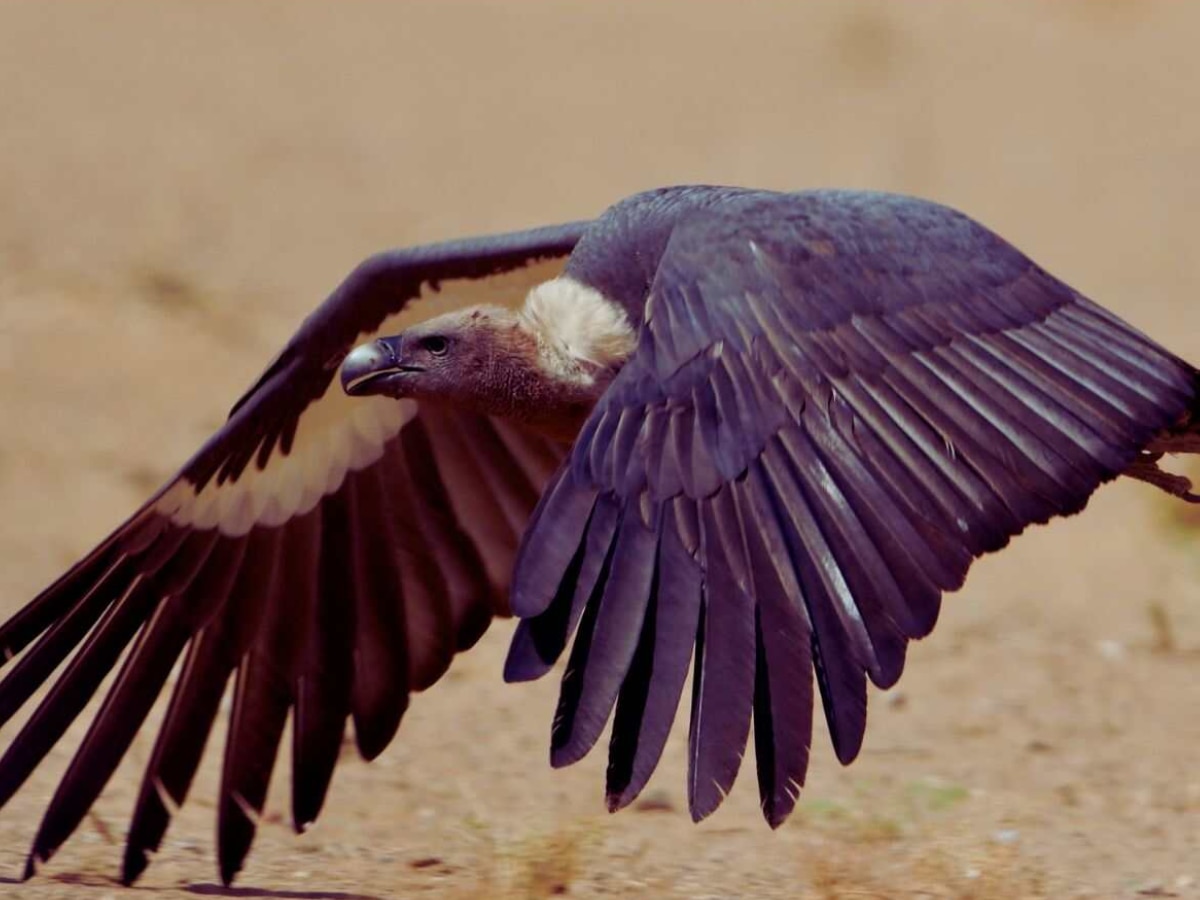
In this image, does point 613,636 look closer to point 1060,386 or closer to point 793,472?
point 793,472

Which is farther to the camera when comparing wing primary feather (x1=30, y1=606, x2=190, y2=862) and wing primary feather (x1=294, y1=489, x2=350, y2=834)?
wing primary feather (x1=294, y1=489, x2=350, y2=834)

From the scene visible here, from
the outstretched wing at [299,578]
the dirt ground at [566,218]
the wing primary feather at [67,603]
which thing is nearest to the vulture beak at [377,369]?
the outstretched wing at [299,578]

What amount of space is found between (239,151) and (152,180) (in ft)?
2.27

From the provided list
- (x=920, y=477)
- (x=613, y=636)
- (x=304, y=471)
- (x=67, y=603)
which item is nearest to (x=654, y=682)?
(x=613, y=636)

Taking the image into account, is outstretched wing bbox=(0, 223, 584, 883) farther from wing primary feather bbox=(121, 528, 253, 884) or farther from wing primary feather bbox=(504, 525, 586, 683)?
wing primary feather bbox=(504, 525, 586, 683)

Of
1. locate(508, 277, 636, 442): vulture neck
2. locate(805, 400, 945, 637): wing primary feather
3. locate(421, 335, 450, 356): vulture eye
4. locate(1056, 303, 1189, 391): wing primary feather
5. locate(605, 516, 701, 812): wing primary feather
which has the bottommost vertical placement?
locate(605, 516, 701, 812): wing primary feather

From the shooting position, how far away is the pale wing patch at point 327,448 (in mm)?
6328

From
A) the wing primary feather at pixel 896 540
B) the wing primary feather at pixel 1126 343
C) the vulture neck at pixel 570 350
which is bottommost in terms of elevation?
the wing primary feather at pixel 896 540

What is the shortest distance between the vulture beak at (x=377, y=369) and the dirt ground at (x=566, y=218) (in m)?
1.23

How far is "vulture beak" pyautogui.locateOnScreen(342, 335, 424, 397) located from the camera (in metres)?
6.05

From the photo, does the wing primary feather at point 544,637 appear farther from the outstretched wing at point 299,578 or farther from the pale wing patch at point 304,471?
the pale wing patch at point 304,471

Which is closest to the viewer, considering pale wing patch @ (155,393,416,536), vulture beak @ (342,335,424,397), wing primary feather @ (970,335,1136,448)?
wing primary feather @ (970,335,1136,448)

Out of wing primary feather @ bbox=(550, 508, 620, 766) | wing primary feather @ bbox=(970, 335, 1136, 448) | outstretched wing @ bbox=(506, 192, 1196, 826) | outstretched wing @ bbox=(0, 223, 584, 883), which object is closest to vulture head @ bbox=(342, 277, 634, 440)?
outstretched wing @ bbox=(0, 223, 584, 883)

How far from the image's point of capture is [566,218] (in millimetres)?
12883
